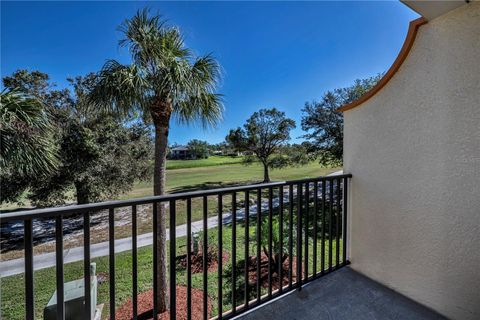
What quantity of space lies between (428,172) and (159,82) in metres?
3.18

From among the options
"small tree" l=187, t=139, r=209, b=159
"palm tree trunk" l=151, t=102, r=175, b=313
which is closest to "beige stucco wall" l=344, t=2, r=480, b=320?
"palm tree trunk" l=151, t=102, r=175, b=313

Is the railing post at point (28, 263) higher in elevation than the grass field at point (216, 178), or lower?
higher

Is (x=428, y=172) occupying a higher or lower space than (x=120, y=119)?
lower

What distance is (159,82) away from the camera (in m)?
3.13

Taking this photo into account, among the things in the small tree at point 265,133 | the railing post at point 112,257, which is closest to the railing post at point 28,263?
the railing post at point 112,257

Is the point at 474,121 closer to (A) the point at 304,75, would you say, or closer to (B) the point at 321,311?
(B) the point at 321,311

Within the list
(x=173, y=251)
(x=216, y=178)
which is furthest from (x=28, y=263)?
(x=216, y=178)

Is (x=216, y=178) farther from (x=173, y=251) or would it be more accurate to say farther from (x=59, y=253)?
(x=59, y=253)

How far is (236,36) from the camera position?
5.69 m

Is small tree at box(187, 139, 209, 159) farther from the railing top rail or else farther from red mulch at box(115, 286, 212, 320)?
the railing top rail

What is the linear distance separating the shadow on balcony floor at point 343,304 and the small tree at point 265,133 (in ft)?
43.7

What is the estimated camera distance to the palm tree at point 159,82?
3018mm

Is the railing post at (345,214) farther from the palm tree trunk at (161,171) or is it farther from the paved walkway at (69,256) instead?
the paved walkway at (69,256)

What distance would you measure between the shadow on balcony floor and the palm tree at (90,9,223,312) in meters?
1.91
